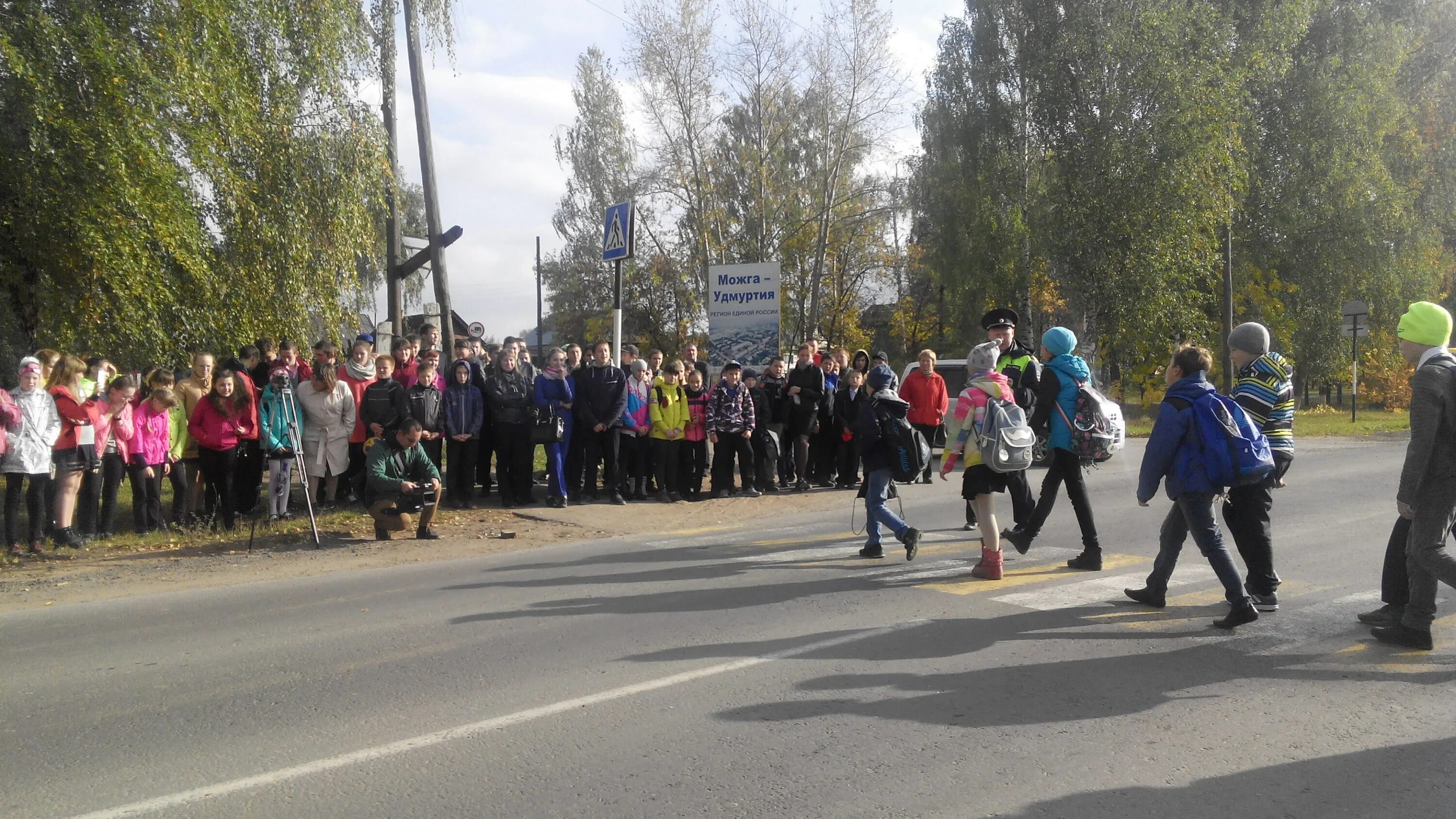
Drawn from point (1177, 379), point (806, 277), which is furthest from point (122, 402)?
point (806, 277)

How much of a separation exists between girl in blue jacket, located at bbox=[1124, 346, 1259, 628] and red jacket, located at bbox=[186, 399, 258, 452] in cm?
926

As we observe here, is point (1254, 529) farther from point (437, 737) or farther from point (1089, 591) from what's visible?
point (437, 737)

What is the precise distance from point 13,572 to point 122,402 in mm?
2108

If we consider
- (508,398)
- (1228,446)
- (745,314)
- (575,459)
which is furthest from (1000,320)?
(745,314)

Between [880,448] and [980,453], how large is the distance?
1124mm

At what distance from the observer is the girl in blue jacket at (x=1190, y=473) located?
20.7ft

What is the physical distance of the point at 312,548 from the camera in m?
9.80

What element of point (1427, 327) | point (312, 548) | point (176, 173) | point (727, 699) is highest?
point (176, 173)

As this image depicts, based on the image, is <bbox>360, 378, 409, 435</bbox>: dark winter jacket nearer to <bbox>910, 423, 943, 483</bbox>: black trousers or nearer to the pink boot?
<bbox>910, 423, 943, 483</bbox>: black trousers

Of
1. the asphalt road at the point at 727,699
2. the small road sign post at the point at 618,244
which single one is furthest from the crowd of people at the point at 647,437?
the asphalt road at the point at 727,699

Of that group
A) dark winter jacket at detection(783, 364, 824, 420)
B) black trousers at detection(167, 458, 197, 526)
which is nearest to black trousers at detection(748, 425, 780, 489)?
dark winter jacket at detection(783, 364, 824, 420)

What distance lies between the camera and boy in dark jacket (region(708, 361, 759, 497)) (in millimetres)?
13312

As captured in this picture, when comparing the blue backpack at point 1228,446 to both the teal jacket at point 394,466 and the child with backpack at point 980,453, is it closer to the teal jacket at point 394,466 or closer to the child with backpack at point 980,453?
the child with backpack at point 980,453

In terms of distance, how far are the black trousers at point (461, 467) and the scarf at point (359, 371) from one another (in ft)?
4.02
